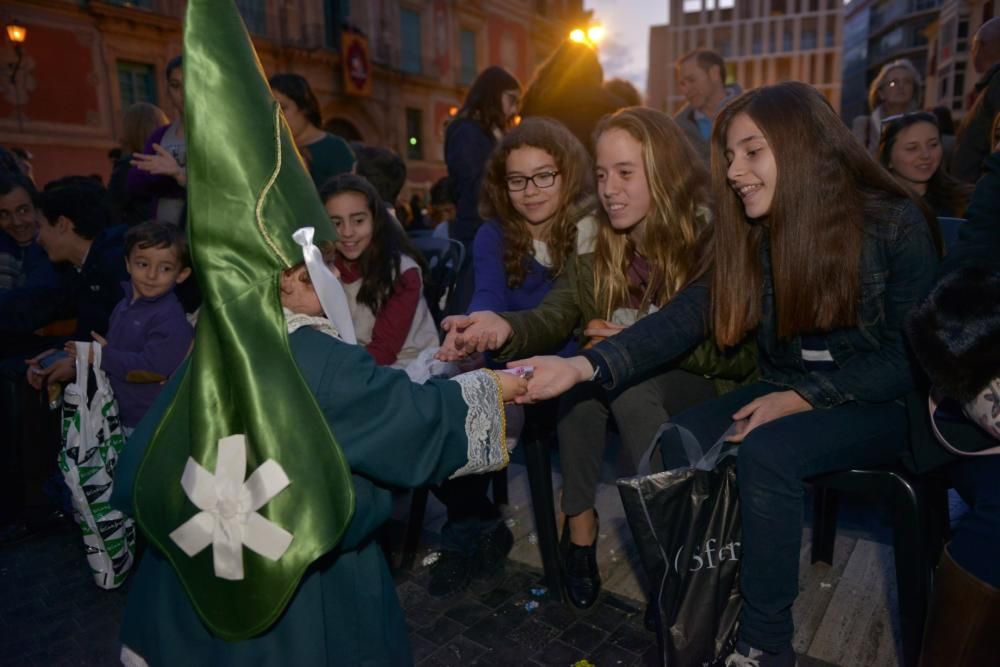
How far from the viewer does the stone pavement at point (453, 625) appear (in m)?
2.25

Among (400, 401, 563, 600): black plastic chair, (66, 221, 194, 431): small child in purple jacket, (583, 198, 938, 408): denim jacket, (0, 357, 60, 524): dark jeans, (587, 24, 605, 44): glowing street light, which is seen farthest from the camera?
(587, 24, 605, 44): glowing street light

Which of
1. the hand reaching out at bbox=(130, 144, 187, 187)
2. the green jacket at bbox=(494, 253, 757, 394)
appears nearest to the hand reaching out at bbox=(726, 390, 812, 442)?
the green jacket at bbox=(494, 253, 757, 394)

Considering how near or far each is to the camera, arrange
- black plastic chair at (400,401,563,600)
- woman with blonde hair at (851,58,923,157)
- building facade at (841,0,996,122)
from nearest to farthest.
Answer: black plastic chair at (400,401,563,600), woman with blonde hair at (851,58,923,157), building facade at (841,0,996,122)

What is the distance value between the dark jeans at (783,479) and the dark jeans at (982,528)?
234mm

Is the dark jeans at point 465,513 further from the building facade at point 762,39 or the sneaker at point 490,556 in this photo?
the building facade at point 762,39

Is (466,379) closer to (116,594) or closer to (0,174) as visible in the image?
(116,594)

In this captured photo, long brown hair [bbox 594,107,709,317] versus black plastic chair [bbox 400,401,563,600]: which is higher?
long brown hair [bbox 594,107,709,317]

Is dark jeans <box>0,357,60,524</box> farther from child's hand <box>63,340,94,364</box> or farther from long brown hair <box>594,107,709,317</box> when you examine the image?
long brown hair <box>594,107,709,317</box>

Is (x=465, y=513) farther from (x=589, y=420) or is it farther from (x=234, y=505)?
(x=234, y=505)

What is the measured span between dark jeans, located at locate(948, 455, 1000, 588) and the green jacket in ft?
2.64

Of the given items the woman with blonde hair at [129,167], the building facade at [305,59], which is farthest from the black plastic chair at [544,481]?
the building facade at [305,59]

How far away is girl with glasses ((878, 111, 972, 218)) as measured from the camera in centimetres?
330

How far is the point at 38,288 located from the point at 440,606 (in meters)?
2.63

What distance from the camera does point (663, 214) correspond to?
2451 millimetres
